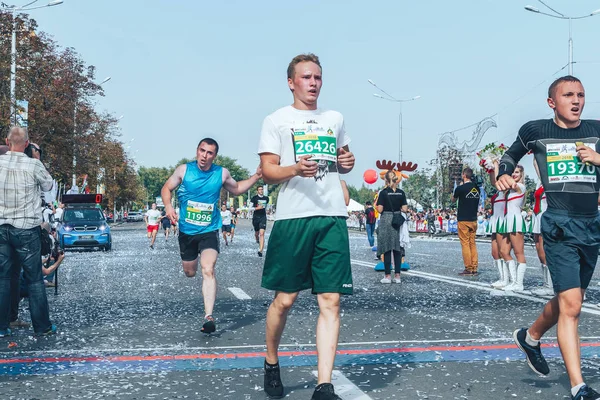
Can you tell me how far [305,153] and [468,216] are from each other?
373 inches

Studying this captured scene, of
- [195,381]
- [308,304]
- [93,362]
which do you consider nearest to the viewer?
[195,381]

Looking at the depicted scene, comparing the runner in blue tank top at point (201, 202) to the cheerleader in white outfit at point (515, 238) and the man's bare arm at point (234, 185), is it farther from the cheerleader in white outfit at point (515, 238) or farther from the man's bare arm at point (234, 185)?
the cheerleader in white outfit at point (515, 238)

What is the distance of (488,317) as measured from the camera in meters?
7.68

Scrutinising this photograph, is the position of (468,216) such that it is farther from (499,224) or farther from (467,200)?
(499,224)

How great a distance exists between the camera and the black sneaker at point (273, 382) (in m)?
4.41

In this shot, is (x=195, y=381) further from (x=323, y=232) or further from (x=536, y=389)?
(x=536, y=389)

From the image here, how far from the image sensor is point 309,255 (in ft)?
14.4

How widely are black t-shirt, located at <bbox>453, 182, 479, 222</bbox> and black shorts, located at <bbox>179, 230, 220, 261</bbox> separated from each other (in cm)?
686

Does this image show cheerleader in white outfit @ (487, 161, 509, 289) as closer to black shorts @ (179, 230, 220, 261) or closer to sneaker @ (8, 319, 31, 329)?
black shorts @ (179, 230, 220, 261)

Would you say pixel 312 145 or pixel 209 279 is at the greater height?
pixel 312 145

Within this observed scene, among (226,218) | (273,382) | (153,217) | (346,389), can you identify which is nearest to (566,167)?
(346,389)

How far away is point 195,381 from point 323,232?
137cm

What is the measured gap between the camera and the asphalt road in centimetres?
467

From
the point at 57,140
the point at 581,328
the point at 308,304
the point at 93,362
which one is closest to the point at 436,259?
the point at 308,304
